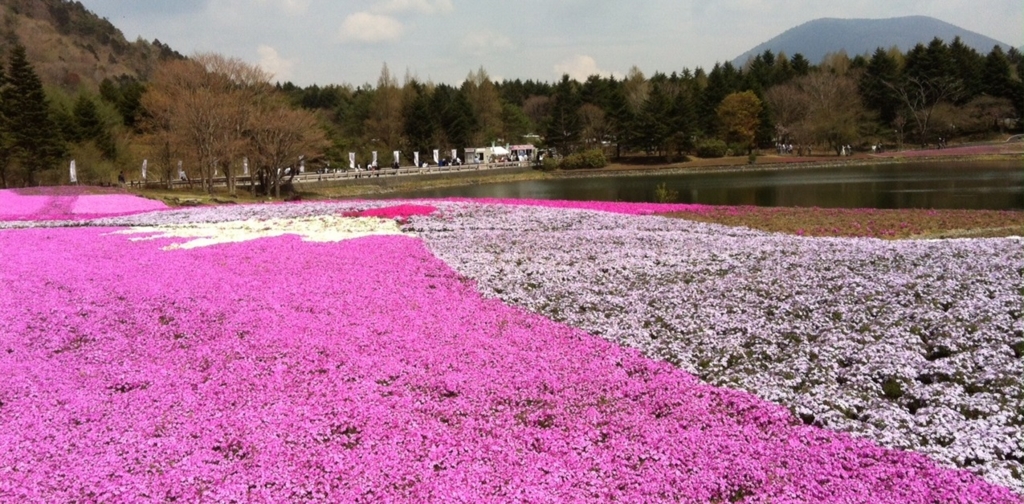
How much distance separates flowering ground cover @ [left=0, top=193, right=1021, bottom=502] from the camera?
5668mm

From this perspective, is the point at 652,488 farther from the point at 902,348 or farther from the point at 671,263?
the point at 671,263

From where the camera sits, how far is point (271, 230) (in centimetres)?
2041

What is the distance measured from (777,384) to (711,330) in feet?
6.10

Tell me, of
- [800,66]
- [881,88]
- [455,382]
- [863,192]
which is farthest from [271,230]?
[800,66]

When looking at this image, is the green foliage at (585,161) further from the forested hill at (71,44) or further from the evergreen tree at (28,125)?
the forested hill at (71,44)

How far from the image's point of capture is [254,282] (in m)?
12.6

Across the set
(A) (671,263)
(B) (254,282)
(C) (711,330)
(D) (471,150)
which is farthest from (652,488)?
(D) (471,150)

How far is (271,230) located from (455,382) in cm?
1481

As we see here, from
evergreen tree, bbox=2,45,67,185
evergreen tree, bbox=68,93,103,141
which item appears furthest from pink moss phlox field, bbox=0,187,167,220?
evergreen tree, bbox=68,93,103,141

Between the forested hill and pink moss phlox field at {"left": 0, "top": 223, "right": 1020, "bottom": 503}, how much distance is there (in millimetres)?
136626

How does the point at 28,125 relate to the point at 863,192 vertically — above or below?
above

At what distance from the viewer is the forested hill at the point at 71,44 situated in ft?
433

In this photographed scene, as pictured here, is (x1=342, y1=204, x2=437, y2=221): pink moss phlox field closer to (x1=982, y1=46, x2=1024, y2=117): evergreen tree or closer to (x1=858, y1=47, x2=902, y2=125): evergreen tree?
(x1=858, y1=47, x2=902, y2=125): evergreen tree

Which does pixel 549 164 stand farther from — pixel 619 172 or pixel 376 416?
pixel 376 416
